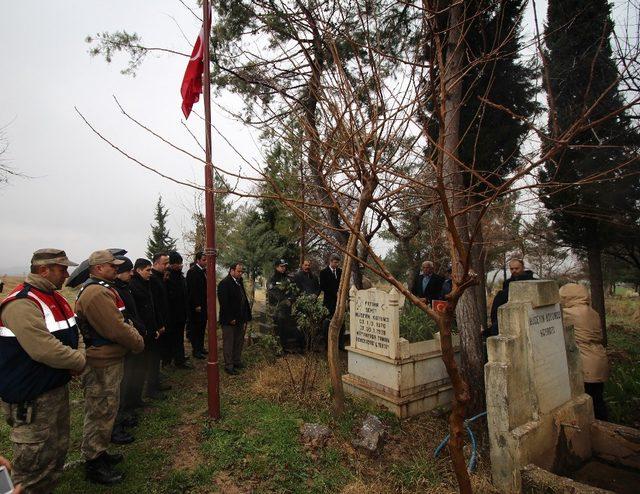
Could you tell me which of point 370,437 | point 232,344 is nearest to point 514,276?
point 370,437

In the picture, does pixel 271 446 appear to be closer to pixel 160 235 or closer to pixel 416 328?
pixel 416 328

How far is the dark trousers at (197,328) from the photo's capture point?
23.8 ft

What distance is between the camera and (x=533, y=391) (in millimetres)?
3795

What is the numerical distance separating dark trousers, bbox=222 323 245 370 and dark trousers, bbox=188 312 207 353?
39.1 inches

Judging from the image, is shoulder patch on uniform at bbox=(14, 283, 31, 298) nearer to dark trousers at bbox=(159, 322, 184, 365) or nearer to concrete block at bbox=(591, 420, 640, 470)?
dark trousers at bbox=(159, 322, 184, 365)

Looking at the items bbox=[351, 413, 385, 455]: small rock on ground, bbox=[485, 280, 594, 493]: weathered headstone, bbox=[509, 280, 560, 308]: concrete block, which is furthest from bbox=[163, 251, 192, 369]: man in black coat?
bbox=[509, 280, 560, 308]: concrete block

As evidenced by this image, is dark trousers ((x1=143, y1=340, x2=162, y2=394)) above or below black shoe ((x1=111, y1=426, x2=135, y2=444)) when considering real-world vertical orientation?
above

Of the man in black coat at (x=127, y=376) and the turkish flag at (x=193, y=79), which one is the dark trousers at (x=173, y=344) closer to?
the man in black coat at (x=127, y=376)

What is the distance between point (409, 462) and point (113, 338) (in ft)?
10.6

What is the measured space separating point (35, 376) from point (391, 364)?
13.1 ft

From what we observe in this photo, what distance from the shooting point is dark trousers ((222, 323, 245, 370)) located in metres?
6.43

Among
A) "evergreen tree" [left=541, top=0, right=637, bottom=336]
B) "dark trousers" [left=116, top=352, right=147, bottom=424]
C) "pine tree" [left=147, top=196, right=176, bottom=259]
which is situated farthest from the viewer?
"pine tree" [left=147, top=196, right=176, bottom=259]

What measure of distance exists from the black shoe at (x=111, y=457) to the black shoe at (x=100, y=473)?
0.04 m

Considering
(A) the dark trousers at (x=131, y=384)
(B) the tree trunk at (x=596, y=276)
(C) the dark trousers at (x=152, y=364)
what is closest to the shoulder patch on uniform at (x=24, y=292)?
(A) the dark trousers at (x=131, y=384)
